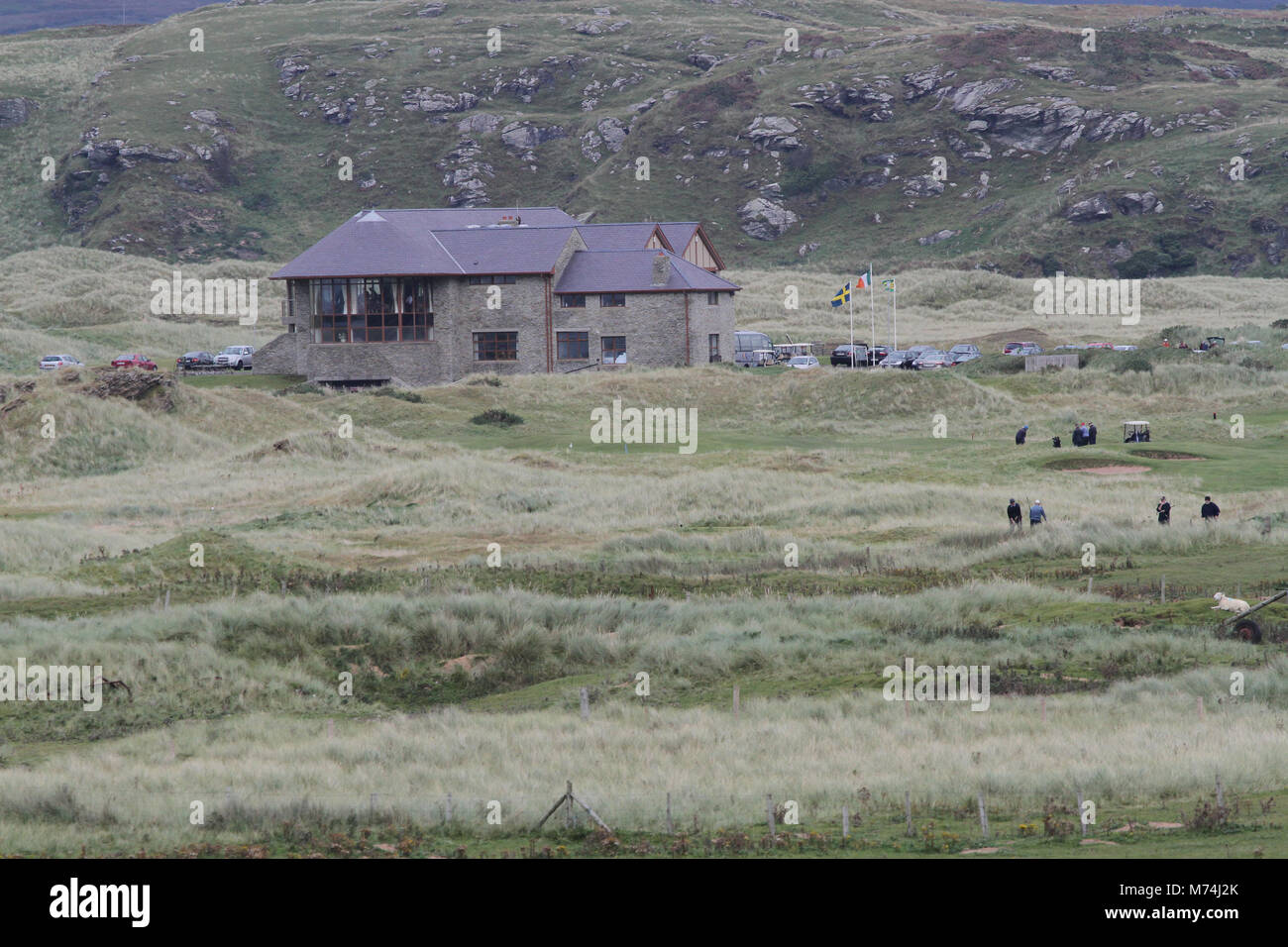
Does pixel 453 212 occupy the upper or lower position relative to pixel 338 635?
upper

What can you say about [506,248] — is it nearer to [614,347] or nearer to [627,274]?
[627,274]

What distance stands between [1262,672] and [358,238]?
62623 millimetres

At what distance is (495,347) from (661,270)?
9.86 metres

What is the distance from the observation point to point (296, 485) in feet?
167

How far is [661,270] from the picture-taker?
7875cm

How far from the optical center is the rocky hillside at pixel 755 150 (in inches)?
5753

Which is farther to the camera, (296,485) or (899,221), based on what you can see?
(899,221)

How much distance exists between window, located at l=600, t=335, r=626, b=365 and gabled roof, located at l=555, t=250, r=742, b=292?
8.45ft

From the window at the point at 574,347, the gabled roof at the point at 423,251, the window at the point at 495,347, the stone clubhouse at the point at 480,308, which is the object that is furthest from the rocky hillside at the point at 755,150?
the window at the point at 495,347

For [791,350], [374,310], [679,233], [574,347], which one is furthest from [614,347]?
[791,350]

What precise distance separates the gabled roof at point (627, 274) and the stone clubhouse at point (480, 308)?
0.27 feet

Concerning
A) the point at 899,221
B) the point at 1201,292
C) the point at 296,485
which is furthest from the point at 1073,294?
the point at 296,485

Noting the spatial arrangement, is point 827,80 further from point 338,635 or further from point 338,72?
point 338,635

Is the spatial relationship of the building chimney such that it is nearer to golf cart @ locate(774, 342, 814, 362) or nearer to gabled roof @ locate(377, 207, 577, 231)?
gabled roof @ locate(377, 207, 577, 231)
